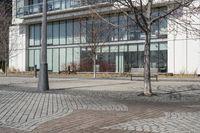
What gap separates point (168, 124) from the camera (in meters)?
9.30

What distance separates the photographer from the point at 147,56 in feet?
54.7

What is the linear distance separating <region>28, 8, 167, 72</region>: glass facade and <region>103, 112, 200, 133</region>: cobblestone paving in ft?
74.8

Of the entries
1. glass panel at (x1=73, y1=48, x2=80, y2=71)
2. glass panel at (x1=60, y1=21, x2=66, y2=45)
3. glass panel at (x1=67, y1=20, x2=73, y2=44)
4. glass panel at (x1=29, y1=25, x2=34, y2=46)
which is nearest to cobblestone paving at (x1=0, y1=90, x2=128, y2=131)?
glass panel at (x1=73, y1=48, x2=80, y2=71)

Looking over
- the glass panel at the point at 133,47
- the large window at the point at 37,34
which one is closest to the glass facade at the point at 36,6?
the large window at the point at 37,34

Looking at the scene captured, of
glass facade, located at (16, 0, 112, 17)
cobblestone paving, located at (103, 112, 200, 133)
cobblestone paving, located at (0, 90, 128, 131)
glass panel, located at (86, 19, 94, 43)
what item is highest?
glass facade, located at (16, 0, 112, 17)

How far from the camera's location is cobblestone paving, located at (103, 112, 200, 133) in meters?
8.66

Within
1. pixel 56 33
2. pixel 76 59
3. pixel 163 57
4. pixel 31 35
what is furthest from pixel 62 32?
pixel 163 57

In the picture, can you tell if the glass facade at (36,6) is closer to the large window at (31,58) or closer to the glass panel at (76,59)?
the large window at (31,58)

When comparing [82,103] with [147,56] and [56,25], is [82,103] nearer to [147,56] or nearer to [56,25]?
[147,56]

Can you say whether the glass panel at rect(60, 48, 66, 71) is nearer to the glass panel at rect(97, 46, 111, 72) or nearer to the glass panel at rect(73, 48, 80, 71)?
the glass panel at rect(73, 48, 80, 71)

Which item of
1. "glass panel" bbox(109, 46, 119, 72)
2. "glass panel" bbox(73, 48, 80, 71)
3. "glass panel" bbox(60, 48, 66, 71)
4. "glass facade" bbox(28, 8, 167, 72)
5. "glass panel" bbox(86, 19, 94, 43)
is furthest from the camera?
"glass panel" bbox(60, 48, 66, 71)

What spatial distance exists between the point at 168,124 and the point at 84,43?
34.7m

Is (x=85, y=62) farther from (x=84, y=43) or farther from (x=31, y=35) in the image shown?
(x=31, y=35)

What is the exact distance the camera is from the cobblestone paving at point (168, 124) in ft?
28.4
